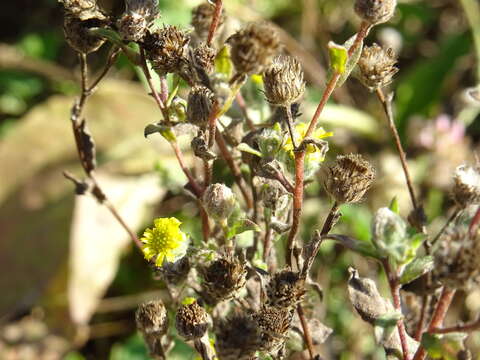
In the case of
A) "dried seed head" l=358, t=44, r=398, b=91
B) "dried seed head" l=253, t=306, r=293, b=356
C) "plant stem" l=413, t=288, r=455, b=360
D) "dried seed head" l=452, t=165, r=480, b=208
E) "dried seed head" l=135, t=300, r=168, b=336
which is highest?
"dried seed head" l=358, t=44, r=398, b=91

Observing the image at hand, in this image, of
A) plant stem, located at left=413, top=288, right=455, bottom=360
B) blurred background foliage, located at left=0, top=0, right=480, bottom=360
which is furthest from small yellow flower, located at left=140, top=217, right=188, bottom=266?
blurred background foliage, located at left=0, top=0, right=480, bottom=360

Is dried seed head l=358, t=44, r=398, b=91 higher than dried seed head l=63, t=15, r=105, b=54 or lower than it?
higher

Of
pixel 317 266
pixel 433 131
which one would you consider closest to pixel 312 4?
pixel 433 131

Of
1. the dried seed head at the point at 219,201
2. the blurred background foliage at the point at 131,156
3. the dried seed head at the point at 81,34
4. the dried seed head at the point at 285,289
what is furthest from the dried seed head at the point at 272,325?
the blurred background foliage at the point at 131,156

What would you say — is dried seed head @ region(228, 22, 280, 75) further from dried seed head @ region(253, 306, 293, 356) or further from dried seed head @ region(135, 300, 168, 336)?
dried seed head @ region(135, 300, 168, 336)

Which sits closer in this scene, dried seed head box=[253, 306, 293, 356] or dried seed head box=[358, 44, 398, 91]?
dried seed head box=[253, 306, 293, 356]

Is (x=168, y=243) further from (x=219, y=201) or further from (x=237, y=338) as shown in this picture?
(x=237, y=338)

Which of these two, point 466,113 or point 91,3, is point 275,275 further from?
point 466,113

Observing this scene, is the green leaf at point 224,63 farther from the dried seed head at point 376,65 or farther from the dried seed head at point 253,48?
the dried seed head at point 376,65
